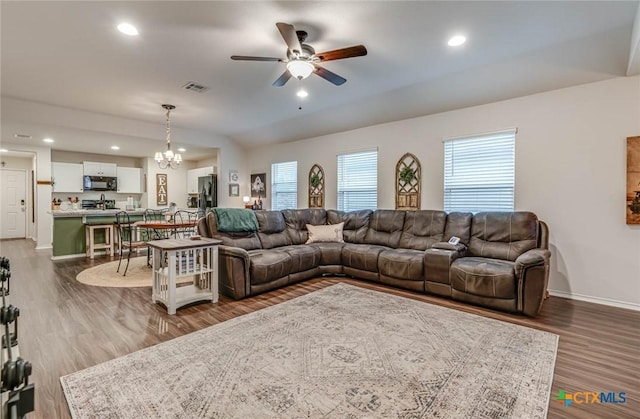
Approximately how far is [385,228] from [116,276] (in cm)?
445

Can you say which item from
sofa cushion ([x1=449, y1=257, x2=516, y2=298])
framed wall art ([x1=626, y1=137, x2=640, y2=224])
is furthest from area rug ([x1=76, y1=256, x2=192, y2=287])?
framed wall art ([x1=626, y1=137, x2=640, y2=224])

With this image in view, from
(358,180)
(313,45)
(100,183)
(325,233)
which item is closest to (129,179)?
(100,183)

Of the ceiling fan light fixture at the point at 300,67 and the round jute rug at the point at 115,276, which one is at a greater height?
the ceiling fan light fixture at the point at 300,67

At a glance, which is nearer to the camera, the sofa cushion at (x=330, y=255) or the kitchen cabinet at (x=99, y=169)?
the sofa cushion at (x=330, y=255)

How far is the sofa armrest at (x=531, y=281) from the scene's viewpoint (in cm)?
298

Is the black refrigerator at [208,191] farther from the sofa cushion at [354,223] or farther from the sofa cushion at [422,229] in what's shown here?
the sofa cushion at [422,229]

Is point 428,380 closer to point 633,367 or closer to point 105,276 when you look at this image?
point 633,367

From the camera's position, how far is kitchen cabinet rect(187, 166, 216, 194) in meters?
8.70

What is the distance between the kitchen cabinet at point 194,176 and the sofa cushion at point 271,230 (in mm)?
4346

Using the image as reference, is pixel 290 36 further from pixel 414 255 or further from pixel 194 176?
pixel 194 176

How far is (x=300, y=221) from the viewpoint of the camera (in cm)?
534

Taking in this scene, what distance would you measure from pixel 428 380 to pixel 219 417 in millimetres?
1325

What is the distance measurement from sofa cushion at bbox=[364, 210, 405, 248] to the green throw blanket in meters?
1.95

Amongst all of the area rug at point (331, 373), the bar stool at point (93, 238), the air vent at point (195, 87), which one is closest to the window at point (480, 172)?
the area rug at point (331, 373)
